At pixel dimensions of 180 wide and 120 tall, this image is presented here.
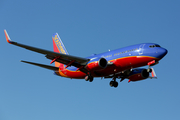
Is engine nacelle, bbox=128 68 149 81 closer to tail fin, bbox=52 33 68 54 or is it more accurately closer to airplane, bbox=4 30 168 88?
airplane, bbox=4 30 168 88

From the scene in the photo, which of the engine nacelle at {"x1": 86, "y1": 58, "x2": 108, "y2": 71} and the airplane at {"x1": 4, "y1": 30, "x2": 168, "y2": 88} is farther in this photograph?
the engine nacelle at {"x1": 86, "y1": 58, "x2": 108, "y2": 71}

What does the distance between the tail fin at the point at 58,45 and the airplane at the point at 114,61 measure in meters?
7.04

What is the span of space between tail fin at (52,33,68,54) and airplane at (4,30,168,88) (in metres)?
7.04

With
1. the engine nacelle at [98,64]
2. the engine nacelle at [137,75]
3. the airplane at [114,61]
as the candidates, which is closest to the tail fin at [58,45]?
the airplane at [114,61]

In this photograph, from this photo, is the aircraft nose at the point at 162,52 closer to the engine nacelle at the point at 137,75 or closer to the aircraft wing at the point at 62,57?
the engine nacelle at the point at 137,75

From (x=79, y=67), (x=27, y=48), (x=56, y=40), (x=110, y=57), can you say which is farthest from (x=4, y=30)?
(x=56, y=40)

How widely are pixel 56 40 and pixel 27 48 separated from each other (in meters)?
17.4

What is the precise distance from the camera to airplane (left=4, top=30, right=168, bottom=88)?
34094 millimetres

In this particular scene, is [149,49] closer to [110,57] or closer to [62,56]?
[110,57]

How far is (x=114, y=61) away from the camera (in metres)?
36.4

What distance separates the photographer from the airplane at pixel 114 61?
34.1 metres

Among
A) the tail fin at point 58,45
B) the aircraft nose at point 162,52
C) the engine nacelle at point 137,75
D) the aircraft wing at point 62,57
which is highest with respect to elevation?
the tail fin at point 58,45

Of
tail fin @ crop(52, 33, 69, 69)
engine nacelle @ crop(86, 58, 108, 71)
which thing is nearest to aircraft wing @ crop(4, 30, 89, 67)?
engine nacelle @ crop(86, 58, 108, 71)

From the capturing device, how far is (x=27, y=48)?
33906 mm
